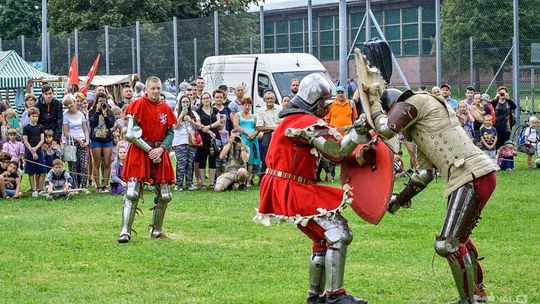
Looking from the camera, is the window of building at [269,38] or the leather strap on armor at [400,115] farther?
the window of building at [269,38]

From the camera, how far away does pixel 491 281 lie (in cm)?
886

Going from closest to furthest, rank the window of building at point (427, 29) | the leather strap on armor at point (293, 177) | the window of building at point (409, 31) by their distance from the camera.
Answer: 1. the leather strap on armor at point (293, 177)
2. the window of building at point (427, 29)
3. the window of building at point (409, 31)

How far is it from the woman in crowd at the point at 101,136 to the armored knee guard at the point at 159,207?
5718 mm

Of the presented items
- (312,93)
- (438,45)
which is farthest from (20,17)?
(312,93)

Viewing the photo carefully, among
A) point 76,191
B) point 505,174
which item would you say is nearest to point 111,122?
point 76,191

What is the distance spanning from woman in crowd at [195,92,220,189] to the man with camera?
0.27 meters

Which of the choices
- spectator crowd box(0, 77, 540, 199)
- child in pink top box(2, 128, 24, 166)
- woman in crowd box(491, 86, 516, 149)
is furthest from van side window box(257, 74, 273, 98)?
child in pink top box(2, 128, 24, 166)

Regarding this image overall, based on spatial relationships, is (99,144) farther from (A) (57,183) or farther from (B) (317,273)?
(B) (317,273)

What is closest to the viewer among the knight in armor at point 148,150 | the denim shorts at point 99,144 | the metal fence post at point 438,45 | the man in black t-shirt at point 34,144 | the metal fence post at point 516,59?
the knight in armor at point 148,150

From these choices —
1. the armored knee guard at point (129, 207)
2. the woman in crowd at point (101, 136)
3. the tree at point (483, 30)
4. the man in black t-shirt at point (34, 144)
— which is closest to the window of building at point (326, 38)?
the tree at point (483, 30)

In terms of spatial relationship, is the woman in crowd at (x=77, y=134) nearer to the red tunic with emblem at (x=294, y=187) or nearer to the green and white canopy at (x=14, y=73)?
the red tunic with emblem at (x=294, y=187)

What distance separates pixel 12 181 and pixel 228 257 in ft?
24.9

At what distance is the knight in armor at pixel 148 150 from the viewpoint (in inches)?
444

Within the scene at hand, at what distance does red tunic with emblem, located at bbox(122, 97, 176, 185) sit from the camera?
1130 cm
